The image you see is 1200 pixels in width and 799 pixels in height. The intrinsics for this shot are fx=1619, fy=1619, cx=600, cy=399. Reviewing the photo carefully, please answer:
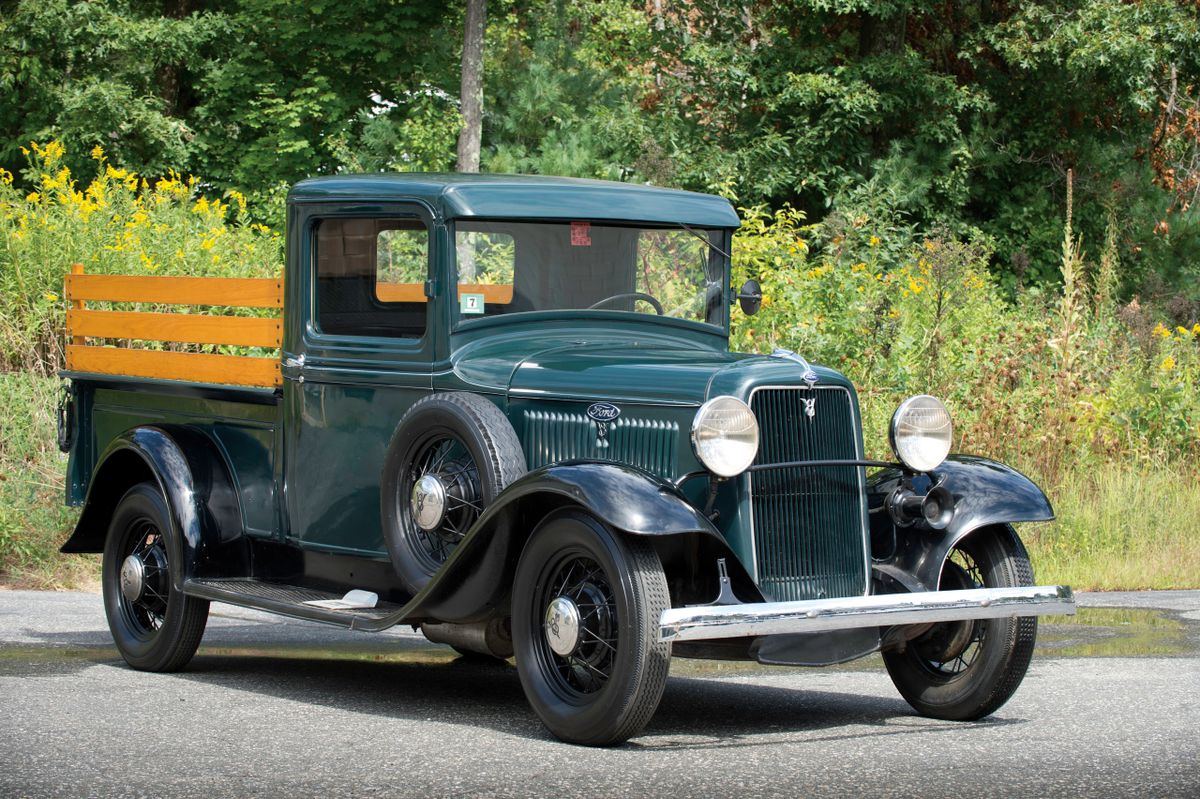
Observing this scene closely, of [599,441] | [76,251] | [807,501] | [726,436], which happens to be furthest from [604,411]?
[76,251]

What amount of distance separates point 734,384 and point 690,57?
1686 centimetres

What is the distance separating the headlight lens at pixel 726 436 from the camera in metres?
5.46

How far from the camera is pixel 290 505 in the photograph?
6996 mm

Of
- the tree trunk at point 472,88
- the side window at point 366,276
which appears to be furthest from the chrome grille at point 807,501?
the tree trunk at point 472,88

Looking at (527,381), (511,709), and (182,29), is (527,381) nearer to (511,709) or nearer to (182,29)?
(511,709)

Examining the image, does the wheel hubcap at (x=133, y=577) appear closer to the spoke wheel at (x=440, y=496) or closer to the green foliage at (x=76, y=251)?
the spoke wheel at (x=440, y=496)

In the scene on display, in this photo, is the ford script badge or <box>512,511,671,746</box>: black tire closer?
<box>512,511,671,746</box>: black tire

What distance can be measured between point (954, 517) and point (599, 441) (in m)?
A: 1.34

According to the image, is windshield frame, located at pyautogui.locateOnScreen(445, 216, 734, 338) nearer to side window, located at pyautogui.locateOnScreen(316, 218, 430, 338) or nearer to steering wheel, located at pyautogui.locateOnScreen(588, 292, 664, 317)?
steering wheel, located at pyautogui.locateOnScreen(588, 292, 664, 317)

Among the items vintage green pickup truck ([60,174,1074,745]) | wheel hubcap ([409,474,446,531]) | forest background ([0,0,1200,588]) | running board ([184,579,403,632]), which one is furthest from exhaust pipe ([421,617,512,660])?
forest background ([0,0,1200,588])

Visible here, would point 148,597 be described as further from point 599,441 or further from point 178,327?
point 599,441

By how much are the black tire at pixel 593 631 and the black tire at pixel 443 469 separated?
1.26 feet

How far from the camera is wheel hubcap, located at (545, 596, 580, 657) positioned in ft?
17.7

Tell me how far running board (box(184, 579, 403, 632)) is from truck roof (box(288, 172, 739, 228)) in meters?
1.61
